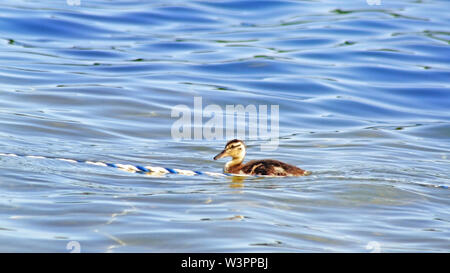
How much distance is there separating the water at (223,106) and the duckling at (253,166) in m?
0.15

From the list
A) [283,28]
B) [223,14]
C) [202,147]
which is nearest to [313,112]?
[202,147]

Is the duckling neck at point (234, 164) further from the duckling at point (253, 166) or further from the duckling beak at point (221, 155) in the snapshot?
the duckling beak at point (221, 155)

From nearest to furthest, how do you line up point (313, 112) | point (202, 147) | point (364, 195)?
1. point (364, 195)
2. point (202, 147)
3. point (313, 112)

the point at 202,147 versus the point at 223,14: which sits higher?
the point at 223,14

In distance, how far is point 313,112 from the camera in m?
16.2

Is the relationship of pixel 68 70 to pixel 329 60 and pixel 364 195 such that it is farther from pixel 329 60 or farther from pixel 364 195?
pixel 364 195

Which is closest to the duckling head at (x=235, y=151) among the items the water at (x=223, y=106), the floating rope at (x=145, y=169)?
the floating rope at (x=145, y=169)

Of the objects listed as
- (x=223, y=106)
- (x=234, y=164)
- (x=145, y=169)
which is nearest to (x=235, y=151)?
(x=234, y=164)

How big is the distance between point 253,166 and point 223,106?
4.92 meters

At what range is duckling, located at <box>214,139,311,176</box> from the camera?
36.0 ft

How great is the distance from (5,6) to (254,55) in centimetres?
787

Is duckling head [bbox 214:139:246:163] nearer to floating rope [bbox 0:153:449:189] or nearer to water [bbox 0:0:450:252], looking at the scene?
floating rope [bbox 0:153:449:189]
